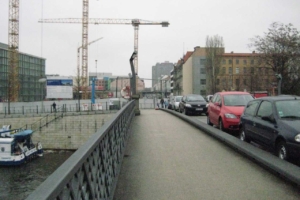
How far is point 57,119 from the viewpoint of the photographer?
159 ft

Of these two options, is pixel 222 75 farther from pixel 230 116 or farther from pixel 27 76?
pixel 230 116

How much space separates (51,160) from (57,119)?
8.16m

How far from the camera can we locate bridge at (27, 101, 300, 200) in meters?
3.12

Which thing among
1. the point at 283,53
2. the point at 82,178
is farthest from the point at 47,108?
the point at 82,178

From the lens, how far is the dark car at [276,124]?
7.27 meters

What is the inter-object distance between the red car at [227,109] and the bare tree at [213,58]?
6521 centimetres

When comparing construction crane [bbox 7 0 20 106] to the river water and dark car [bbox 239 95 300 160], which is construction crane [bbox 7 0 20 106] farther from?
dark car [bbox 239 95 300 160]

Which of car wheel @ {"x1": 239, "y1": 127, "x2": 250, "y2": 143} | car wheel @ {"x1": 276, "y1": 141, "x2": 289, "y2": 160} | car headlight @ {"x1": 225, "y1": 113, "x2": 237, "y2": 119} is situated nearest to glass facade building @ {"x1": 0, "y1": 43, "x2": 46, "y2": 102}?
car headlight @ {"x1": 225, "y1": 113, "x2": 237, "y2": 119}

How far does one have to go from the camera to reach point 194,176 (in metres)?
6.53

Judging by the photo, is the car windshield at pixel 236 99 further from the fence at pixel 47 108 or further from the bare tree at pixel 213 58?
the bare tree at pixel 213 58

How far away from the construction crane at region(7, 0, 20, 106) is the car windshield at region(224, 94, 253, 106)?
50336mm

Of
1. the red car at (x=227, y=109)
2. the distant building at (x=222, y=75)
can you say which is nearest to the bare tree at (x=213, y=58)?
the distant building at (x=222, y=75)

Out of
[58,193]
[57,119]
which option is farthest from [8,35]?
[58,193]

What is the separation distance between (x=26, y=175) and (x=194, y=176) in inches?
1246
